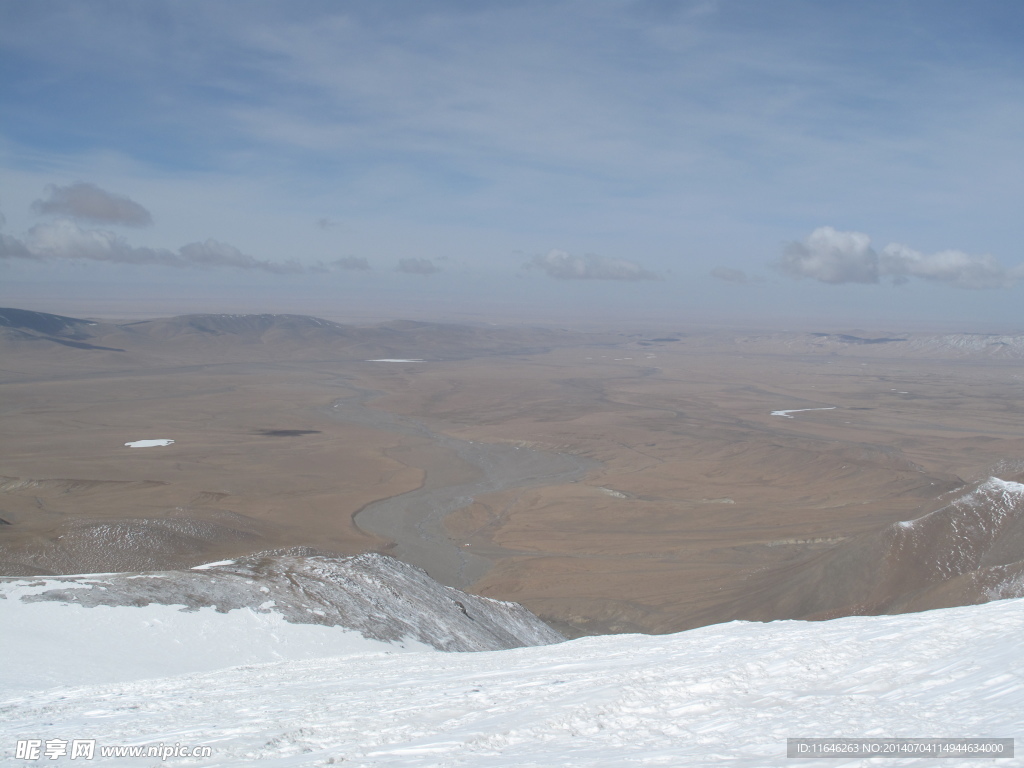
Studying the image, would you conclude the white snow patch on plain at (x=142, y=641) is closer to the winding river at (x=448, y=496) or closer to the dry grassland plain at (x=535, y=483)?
the dry grassland plain at (x=535, y=483)

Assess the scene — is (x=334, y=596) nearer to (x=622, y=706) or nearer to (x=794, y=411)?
(x=622, y=706)

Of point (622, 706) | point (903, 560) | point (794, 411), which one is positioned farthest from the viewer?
point (794, 411)

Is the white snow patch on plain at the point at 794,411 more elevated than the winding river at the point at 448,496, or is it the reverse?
the white snow patch on plain at the point at 794,411

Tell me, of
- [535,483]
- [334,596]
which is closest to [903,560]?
[334,596]

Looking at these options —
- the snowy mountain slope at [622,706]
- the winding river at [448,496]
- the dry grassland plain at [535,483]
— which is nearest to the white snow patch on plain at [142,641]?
the snowy mountain slope at [622,706]

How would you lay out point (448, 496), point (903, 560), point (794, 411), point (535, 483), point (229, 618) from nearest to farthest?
point (229, 618), point (903, 560), point (448, 496), point (535, 483), point (794, 411)

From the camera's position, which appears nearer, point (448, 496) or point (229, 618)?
point (229, 618)

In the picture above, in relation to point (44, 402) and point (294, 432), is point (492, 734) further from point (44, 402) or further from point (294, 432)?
point (44, 402)

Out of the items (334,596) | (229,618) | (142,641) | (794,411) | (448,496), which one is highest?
(142,641)
